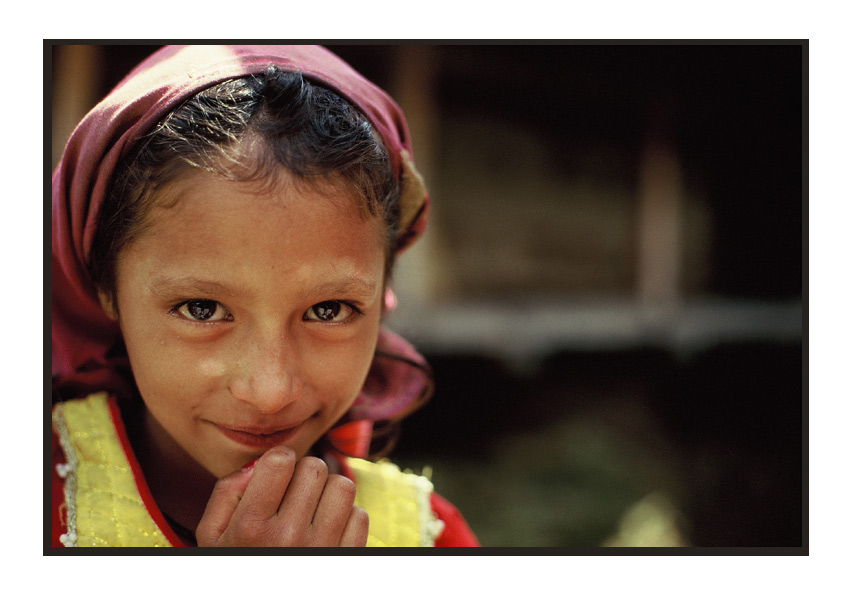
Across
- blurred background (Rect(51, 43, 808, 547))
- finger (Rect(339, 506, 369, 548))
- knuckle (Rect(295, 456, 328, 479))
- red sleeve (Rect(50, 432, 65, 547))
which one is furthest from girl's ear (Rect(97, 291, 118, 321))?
blurred background (Rect(51, 43, 808, 547))

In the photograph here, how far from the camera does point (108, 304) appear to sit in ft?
3.62

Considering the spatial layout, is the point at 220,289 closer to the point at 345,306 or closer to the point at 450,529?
the point at 345,306

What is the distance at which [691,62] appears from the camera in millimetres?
3539

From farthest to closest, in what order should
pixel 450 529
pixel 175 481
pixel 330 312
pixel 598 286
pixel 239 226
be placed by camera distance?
pixel 598 286
pixel 450 529
pixel 175 481
pixel 330 312
pixel 239 226

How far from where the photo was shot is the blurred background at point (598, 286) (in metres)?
3.13

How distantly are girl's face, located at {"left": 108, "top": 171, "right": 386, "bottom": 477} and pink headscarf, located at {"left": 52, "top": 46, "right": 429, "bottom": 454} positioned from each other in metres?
0.11

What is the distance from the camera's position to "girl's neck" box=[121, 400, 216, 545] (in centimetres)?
117

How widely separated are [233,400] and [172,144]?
34 centimetres

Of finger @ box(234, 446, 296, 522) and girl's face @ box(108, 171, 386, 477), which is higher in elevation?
girl's face @ box(108, 171, 386, 477)

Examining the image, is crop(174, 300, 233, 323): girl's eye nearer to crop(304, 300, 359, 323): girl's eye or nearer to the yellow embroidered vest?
crop(304, 300, 359, 323): girl's eye

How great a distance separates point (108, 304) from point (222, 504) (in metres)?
0.34

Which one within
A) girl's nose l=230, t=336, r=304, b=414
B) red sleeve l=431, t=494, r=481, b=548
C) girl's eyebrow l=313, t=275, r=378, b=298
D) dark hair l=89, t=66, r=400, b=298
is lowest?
red sleeve l=431, t=494, r=481, b=548

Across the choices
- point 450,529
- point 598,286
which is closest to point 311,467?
point 450,529

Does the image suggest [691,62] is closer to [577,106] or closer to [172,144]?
[577,106]
